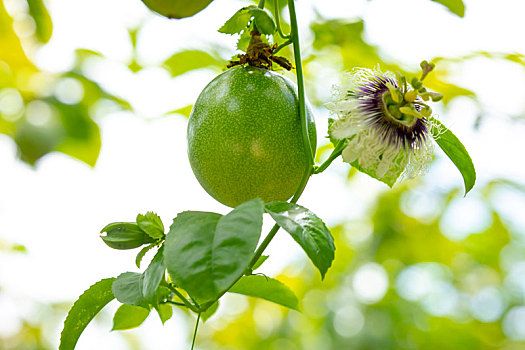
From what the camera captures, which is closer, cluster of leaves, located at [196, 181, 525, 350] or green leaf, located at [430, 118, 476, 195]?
green leaf, located at [430, 118, 476, 195]

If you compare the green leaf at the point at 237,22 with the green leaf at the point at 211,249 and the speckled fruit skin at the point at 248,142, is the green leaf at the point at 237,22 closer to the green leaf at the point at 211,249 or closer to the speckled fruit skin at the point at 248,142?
the speckled fruit skin at the point at 248,142

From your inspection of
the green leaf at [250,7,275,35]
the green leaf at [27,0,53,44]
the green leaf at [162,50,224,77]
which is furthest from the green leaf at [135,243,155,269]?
the green leaf at [162,50,224,77]

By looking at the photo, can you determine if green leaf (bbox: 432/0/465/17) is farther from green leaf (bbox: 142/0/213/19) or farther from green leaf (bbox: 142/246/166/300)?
green leaf (bbox: 142/246/166/300)

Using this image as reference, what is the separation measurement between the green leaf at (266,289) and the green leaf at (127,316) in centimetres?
17

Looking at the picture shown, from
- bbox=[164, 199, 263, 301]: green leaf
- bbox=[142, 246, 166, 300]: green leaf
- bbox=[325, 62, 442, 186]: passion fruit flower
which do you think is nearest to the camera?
bbox=[164, 199, 263, 301]: green leaf

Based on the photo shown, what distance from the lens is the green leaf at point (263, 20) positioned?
82 cm

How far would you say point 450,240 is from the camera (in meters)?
2.67

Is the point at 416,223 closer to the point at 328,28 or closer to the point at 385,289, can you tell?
the point at 385,289

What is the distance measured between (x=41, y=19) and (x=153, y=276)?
567mm

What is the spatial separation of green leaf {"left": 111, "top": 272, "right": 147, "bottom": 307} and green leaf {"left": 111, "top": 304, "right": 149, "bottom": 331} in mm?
212

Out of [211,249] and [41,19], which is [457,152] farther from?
[41,19]

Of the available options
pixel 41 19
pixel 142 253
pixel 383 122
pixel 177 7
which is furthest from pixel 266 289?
pixel 41 19

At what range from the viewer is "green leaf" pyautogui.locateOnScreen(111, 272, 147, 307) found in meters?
0.74

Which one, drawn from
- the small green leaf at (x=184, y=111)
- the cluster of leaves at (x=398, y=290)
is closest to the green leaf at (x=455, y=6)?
the small green leaf at (x=184, y=111)
